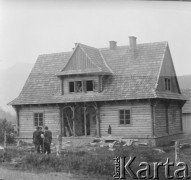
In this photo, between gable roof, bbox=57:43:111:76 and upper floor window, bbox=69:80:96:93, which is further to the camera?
upper floor window, bbox=69:80:96:93

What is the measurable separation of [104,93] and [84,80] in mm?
463

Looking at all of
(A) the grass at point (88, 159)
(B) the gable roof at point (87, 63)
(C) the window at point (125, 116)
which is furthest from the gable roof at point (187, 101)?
(B) the gable roof at point (87, 63)

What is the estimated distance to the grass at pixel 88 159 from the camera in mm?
7254

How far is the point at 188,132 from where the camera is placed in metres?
8.09

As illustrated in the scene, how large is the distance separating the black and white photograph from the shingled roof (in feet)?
0.05

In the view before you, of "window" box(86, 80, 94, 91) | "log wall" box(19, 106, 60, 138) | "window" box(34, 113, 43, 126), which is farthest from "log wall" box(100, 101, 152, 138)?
"window" box(34, 113, 43, 126)

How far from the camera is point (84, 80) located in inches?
321

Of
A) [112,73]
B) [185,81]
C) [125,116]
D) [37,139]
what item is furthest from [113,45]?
[37,139]

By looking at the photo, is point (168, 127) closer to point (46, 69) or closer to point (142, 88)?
point (142, 88)

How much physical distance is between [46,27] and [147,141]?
2.38 metres

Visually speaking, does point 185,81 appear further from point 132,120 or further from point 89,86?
point 132,120

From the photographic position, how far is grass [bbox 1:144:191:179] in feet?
23.8

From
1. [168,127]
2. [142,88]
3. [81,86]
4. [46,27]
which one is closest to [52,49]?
[46,27]

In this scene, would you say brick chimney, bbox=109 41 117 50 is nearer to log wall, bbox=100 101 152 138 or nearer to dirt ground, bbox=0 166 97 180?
log wall, bbox=100 101 152 138
